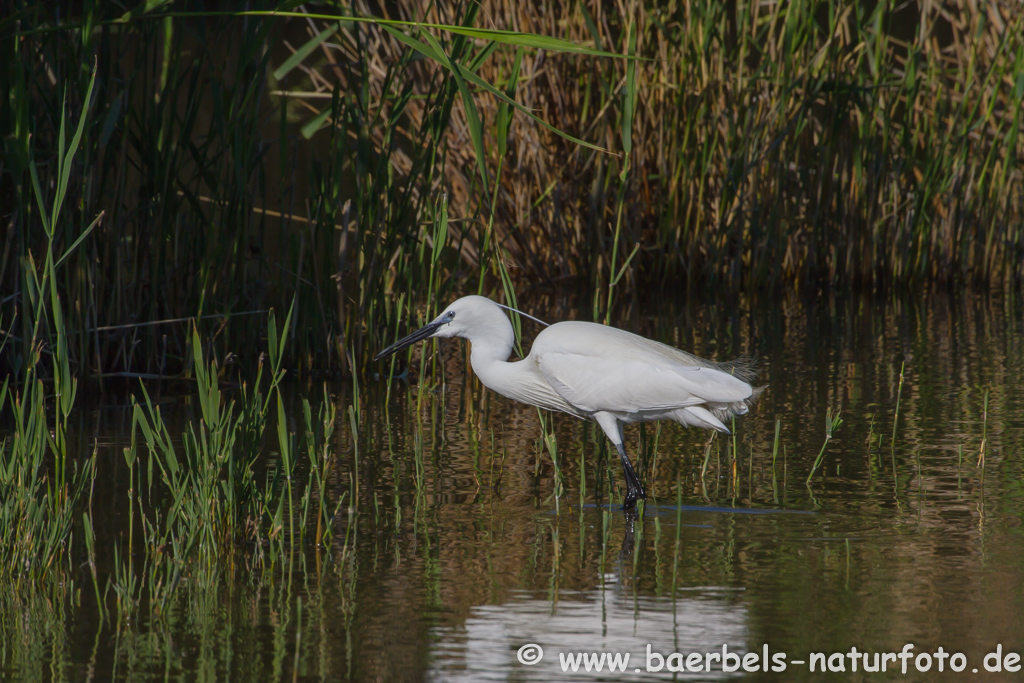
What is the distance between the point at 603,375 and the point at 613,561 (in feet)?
2.86

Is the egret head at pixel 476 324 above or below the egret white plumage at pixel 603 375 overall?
above

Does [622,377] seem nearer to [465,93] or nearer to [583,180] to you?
[465,93]

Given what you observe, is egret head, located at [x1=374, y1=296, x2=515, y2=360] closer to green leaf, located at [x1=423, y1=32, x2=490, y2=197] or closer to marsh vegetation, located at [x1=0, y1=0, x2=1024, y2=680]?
marsh vegetation, located at [x1=0, y1=0, x2=1024, y2=680]

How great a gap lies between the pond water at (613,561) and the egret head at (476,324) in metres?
0.51

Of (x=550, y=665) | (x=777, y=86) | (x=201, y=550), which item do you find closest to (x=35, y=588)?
(x=201, y=550)

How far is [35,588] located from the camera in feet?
11.3

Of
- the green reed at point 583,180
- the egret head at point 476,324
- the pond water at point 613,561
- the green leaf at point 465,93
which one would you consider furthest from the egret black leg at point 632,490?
the green reed at point 583,180

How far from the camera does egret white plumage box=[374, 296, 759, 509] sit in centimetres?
441

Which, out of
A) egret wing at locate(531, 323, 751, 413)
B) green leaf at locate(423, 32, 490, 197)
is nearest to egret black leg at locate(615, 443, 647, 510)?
egret wing at locate(531, 323, 751, 413)

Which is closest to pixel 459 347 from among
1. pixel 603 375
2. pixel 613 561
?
pixel 603 375

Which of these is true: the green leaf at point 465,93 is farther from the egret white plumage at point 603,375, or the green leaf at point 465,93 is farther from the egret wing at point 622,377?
the egret wing at point 622,377

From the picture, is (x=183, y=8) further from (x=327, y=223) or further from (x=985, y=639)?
(x=985, y=639)

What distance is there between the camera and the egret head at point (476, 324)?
4660 millimetres

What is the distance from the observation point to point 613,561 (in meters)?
3.76
